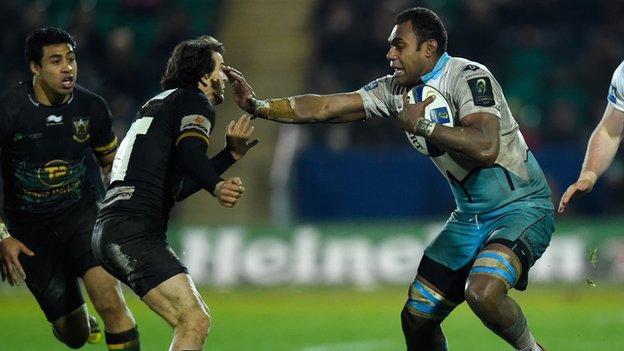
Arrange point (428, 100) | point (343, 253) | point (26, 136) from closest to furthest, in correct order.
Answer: point (428, 100)
point (26, 136)
point (343, 253)

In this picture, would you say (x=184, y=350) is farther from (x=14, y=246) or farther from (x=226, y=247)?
(x=226, y=247)

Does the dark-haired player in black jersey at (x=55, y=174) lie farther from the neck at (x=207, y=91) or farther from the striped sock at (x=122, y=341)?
the neck at (x=207, y=91)

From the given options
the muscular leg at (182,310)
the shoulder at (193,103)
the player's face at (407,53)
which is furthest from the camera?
the player's face at (407,53)

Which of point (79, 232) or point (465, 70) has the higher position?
point (465, 70)

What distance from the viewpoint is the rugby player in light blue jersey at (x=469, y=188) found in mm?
7098

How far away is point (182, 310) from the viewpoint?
22.1 feet

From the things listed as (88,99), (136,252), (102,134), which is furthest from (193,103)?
(88,99)

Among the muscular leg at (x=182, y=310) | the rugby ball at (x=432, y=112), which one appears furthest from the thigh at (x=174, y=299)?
the rugby ball at (x=432, y=112)

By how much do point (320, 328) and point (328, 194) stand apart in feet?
12.2

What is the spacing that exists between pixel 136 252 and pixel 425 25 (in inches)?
92.2

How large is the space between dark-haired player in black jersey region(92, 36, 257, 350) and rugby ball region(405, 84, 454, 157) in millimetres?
1116

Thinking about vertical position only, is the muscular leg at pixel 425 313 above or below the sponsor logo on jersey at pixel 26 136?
below

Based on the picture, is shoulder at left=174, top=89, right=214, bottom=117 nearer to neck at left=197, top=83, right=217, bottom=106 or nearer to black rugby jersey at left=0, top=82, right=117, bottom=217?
neck at left=197, top=83, right=217, bottom=106

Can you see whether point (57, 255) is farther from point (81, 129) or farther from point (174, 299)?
point (174, 299)
